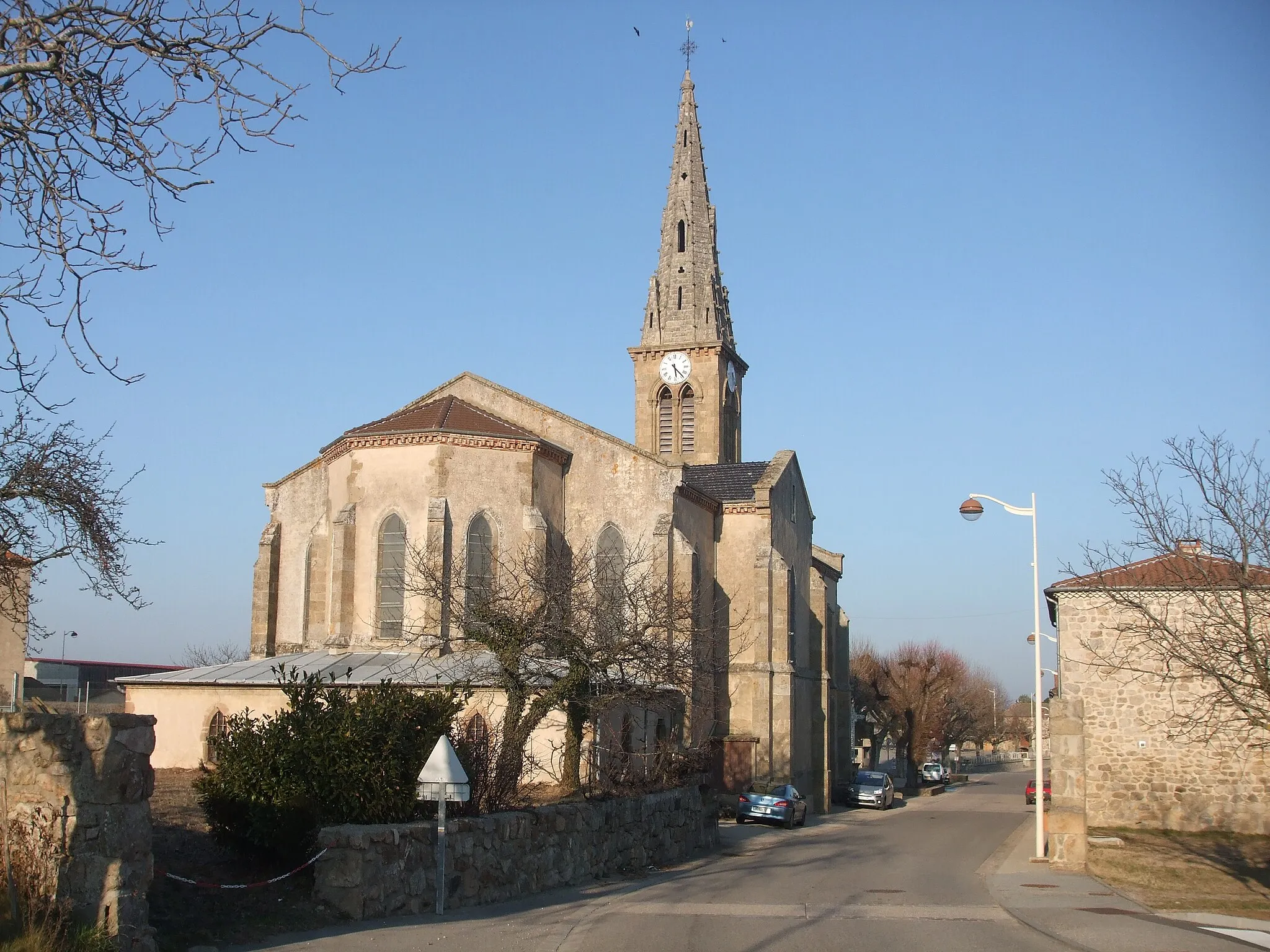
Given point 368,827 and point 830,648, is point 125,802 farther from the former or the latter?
point 830,648

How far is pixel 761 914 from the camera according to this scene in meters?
15.8

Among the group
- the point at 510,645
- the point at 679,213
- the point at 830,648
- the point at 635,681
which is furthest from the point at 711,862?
the point at 679,213

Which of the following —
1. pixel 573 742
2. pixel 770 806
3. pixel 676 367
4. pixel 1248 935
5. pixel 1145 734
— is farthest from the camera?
pixel 676 367

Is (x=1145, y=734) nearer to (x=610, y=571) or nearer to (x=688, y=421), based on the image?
(x=610, y=571)

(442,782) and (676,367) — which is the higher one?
(676,367)

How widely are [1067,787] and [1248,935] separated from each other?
852cm

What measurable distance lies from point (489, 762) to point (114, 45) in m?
11.7

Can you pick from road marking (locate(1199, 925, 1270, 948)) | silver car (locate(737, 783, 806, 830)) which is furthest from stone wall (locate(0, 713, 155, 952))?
silver car (locate(737, 783, 806, 830))

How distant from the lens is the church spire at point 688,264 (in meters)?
59.5

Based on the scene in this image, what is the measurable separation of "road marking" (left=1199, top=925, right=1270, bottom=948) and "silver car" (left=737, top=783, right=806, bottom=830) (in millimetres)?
19410

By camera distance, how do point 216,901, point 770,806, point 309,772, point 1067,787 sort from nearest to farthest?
1. point 216,901
2. point 309,772
3. point 1067,787
4. point 770,806

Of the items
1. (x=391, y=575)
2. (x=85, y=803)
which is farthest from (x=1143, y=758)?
(x=85, y=803)

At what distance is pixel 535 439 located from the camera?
115 feet

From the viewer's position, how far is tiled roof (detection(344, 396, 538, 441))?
3431cm
